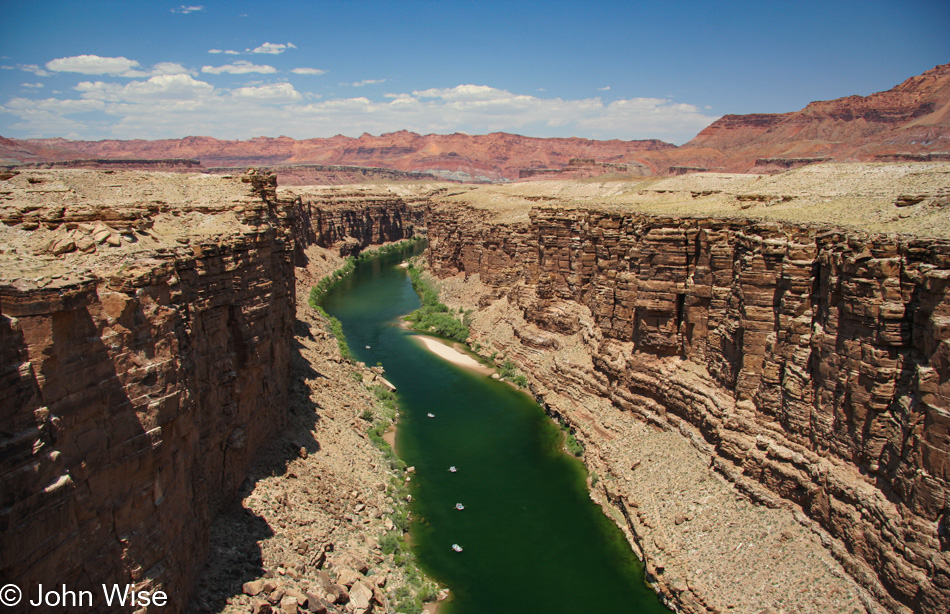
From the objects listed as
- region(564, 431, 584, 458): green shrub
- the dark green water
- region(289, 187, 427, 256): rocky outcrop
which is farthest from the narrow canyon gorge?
region(289, 187, 427, 256): rocky outcrop

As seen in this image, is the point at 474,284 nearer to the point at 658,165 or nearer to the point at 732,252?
the point at 732,252

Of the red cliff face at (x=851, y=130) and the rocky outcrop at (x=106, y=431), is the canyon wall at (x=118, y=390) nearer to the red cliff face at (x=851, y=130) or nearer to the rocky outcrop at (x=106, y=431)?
the rocky outcrop at (x=106, y=431)

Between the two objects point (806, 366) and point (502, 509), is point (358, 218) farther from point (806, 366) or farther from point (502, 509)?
point (806, 366)

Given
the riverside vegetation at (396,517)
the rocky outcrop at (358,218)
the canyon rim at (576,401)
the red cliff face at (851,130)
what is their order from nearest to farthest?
the canyon rim at (576,401)
the riverside vegetation at (396,517)
the red cliff face at (851,130)
the rocky outcrop at (358,218)

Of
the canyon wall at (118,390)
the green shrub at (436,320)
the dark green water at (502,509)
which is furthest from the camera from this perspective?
the green shrub at (436,320)

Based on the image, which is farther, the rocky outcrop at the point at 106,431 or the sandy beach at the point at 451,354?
the sandy beach at the point at 451,354

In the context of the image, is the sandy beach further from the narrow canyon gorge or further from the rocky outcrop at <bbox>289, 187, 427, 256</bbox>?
the rocky outcrop at <bbox>289, 187, 427, 256</bbox>

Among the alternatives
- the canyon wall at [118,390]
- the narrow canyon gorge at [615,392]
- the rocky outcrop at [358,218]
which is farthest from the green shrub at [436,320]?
the canyon wall at [118,390]

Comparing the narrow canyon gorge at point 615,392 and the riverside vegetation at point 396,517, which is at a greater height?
the narrow canyon gorge at point 615,392
